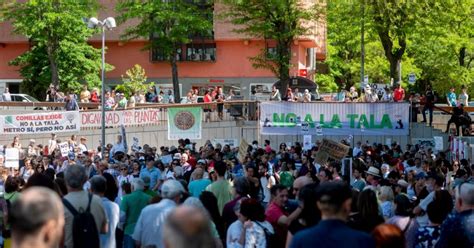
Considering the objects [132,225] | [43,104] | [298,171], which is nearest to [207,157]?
[298,171]

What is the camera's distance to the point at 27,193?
5387 millimetres

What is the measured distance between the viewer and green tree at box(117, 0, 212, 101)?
53281mm

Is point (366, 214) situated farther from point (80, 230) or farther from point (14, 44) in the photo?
point (14, 44)

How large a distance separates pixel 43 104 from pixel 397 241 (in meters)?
35.4

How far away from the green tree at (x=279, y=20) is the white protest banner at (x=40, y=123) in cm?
1494

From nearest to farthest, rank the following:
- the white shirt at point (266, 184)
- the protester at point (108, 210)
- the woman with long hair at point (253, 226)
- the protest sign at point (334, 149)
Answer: the woman with long hair at point (253, 226)
the protester at point (108, 210)
the white shirt at point (266, 184)
the protest sign at point (334, 149)

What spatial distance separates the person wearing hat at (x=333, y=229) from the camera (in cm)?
650

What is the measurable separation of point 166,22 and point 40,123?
77.7 feet

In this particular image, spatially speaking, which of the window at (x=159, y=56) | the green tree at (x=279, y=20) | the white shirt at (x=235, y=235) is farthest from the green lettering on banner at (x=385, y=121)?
the window at (x=159, y=56)

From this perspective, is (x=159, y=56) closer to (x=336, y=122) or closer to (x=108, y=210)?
(x=336, y=122)

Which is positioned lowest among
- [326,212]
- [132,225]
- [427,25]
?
[132,225]

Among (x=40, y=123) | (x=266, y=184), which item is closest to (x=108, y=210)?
(x=266, y=184)

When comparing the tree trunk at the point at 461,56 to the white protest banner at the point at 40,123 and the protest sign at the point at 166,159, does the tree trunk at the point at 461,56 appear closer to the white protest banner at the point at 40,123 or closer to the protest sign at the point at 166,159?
the white protest banner at the point at 40,123

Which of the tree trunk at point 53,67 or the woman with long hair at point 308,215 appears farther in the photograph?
the tree trunk at point 53,67
